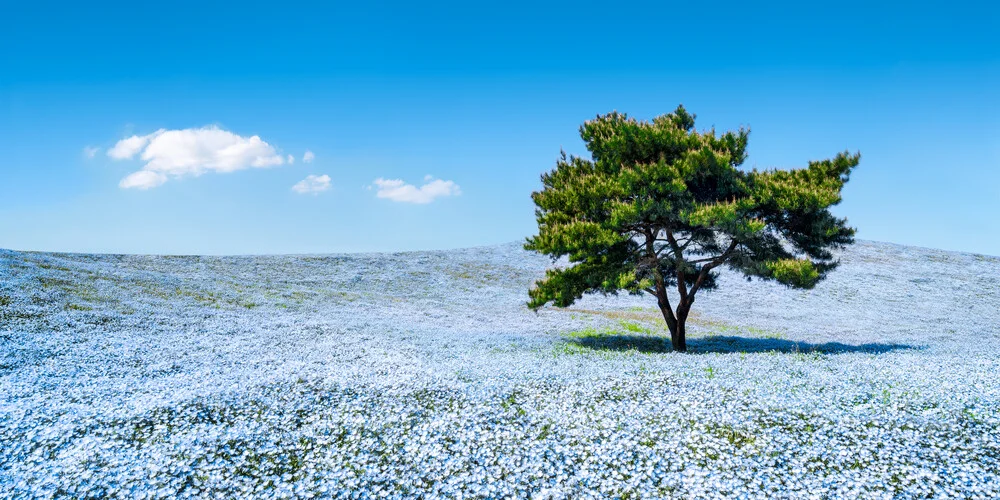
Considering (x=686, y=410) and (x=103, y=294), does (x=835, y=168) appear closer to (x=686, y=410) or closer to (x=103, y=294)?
(x=686, y=410)

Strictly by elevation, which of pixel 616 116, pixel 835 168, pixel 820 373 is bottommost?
pixel 820 373

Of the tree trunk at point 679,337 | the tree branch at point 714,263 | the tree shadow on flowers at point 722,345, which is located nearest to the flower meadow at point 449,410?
the tree shadow on flowers at point 722,345

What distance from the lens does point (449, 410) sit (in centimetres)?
1359

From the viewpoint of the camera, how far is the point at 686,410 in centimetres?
1346

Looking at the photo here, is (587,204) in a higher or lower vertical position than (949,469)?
higher

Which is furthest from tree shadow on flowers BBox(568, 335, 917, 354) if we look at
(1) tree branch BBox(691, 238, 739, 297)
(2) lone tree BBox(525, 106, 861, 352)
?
(1) tree branch BBox(691, 238, 739, 297)

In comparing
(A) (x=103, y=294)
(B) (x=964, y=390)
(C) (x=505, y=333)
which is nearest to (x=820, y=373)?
(B) (x=964, y=390)

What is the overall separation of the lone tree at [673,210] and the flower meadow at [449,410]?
348cm

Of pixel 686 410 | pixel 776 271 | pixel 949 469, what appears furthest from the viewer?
pixel 776 271

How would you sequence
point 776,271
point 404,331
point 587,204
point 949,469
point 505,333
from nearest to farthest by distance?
point 949,469 < point 776,271 < point 587,204 < point 404,331 < point 505,333

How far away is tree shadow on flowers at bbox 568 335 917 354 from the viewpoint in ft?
83.8

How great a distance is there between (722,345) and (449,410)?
19296 mm

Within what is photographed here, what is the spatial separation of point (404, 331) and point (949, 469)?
21.7 meters

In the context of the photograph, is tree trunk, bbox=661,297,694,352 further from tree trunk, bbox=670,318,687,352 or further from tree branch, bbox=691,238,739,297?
tree branch, bbox=691,238,739,297
